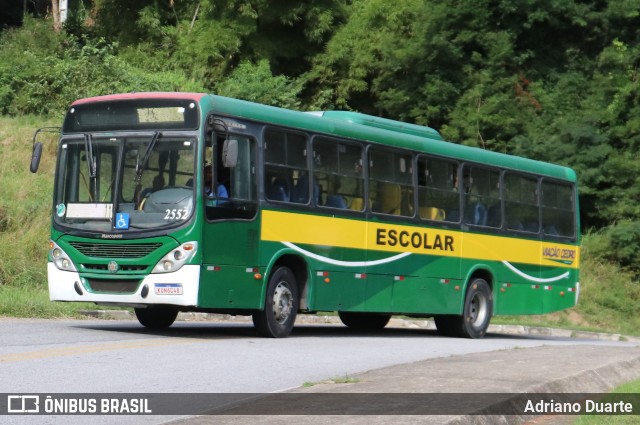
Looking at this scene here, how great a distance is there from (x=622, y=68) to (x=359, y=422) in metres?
31.8

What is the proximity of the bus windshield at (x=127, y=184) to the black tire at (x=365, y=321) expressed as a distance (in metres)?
7.25

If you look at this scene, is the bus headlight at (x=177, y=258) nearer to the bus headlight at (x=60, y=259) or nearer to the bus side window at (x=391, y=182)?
the bus headlight at (x=60, y=259)

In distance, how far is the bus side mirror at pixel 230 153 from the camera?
619 inches

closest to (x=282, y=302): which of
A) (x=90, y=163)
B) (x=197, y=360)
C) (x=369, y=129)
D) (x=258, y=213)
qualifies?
(x=258, y=213)

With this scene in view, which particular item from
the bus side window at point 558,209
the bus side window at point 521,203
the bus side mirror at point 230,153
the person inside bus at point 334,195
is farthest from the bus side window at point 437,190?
the bus side mirror at point 230,153

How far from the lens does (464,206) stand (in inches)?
851

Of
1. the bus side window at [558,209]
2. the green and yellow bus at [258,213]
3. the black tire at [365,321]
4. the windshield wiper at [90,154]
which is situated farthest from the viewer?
the bus side window at [558,209]

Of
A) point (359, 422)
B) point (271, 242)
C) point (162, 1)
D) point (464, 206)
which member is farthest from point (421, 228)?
point (162, 1)

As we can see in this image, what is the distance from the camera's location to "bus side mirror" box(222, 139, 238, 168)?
619 inches

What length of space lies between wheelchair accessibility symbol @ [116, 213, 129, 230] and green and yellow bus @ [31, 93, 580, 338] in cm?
3

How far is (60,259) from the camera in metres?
16.4

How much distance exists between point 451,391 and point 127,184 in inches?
271

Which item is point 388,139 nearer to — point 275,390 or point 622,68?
point 275,390

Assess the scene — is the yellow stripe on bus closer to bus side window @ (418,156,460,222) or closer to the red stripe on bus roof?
bus side window @ (418,156,460,222)
